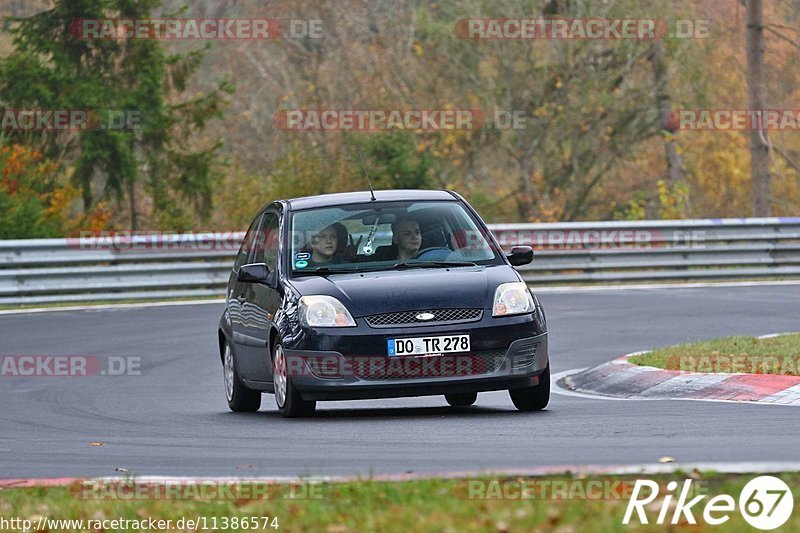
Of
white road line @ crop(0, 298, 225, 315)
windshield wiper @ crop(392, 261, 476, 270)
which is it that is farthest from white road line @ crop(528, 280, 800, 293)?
windshield wiper @ crop(392, 261, 476, 270)

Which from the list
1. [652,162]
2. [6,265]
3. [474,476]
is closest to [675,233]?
[6,265]

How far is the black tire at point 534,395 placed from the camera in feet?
36.3

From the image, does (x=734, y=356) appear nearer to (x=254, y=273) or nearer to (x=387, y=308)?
(x=387, y=308)

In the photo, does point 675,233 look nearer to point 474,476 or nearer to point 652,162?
point 474,476

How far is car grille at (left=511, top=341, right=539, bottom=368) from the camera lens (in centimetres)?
1075

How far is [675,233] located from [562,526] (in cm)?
2114

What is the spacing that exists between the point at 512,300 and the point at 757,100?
2532cm
